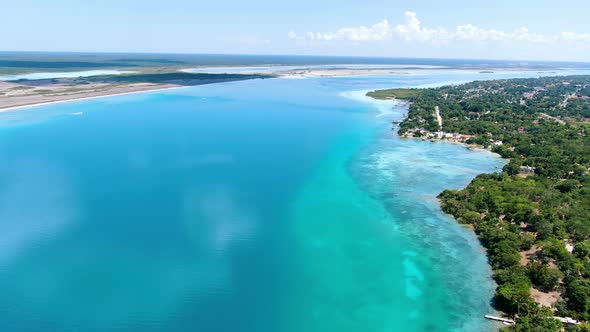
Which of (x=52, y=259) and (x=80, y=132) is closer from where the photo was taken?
(x=52, y=259)

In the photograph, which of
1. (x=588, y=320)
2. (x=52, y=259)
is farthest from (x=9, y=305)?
(x=588, y=320)

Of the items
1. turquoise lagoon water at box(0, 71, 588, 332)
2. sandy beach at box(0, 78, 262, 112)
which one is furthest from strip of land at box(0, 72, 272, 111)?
turquoise lagoon water at box(0, 71, 588, 332)

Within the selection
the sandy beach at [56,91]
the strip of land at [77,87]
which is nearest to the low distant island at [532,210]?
the sandy beach at [56,91]

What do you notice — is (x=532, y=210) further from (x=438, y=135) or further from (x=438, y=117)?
(x=438, y=117)

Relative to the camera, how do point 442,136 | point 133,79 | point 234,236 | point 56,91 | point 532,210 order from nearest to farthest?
1. point 234,236
2. point 532,210
3. point 442,136
4. point 56,91
5. point 133,79

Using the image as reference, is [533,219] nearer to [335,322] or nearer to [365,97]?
[335,322]

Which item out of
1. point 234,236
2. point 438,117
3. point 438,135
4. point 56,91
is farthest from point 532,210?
point 56,91
